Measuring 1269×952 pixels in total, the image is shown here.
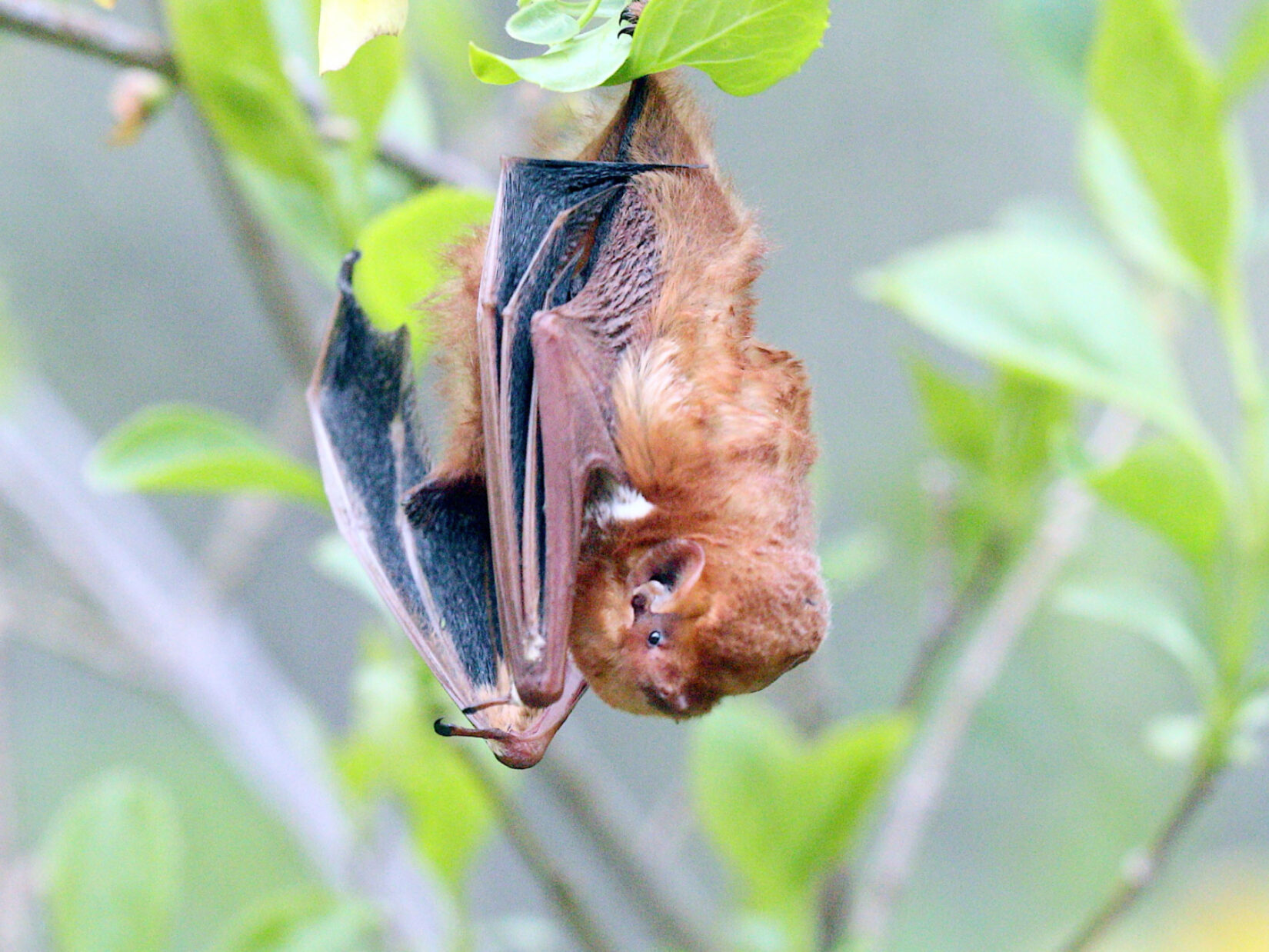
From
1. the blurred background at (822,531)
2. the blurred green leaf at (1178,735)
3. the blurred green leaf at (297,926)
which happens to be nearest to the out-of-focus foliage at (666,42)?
the blurred green leaf at (1178,735)

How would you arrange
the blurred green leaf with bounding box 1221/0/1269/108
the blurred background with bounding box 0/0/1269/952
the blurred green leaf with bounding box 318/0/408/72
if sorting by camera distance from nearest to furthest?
the blurred green leaf with bounding box 318/0/408/72 < the blurred green leaf with bounding box 1221/0/1269/108 < the blurred background with bounding box 0/0/1269/952

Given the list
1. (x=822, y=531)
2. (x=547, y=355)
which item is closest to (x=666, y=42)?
(x=547, y=355)

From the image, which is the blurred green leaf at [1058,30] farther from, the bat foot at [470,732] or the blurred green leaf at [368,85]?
the bat foot at [470,732]

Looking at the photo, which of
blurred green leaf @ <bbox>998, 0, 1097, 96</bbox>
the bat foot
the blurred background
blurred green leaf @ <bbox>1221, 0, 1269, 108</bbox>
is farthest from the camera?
the blurred background

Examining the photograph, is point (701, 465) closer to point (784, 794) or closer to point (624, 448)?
point (624, 448)

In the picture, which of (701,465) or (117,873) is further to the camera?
(117,873)

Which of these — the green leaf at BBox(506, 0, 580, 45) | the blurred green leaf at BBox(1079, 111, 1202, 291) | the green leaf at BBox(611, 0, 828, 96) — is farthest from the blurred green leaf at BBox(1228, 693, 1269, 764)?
the green leaf at BBox(506, 0, 580, 45)

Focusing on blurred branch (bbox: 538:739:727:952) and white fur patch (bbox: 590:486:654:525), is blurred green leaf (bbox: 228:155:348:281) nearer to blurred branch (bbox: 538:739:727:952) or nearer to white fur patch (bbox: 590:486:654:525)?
white fur patch (bbox: 590:486:654:525)
